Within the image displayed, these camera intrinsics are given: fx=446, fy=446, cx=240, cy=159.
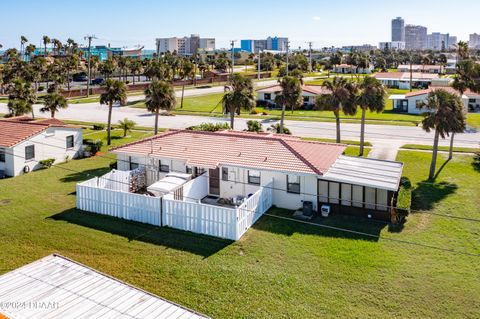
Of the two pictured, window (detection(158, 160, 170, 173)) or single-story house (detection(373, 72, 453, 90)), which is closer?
window (detection(158, 160, 170, 173))

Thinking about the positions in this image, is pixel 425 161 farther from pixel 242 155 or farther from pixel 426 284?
pixel 426 284

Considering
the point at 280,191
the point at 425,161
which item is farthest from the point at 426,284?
the point at 425,161

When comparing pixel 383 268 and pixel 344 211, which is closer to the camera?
pixel 383 268

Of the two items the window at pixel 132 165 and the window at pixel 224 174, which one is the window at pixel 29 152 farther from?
the window at pixel 224 174

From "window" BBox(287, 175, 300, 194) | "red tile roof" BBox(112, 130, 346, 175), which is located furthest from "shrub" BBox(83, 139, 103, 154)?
"window" BBox(287, 175, 300, 194)

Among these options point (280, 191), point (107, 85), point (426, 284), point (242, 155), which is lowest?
point (426, 284)

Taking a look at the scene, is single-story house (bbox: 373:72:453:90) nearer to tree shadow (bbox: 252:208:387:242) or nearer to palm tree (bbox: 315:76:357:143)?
palm tree (bbox: 315:76:357:143)
